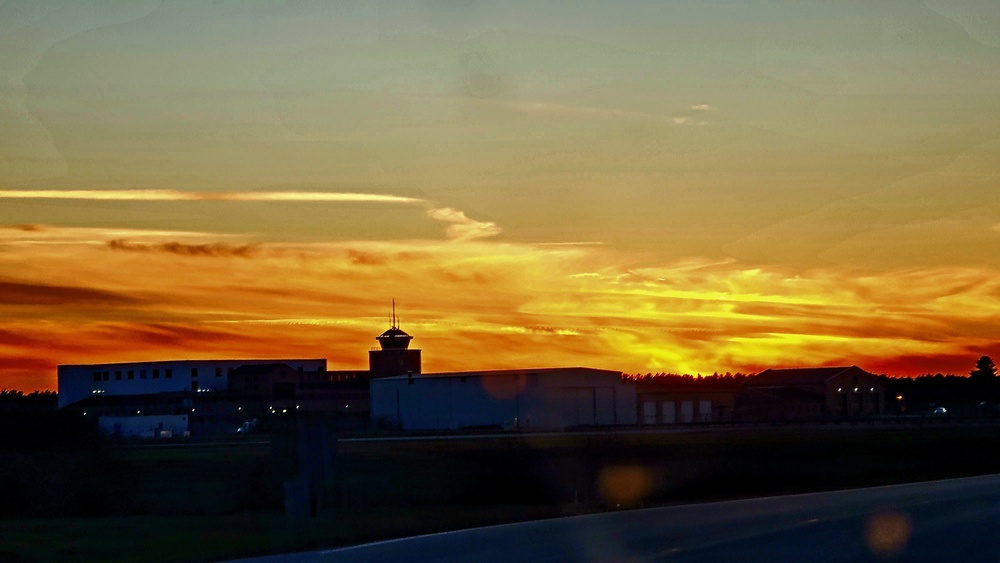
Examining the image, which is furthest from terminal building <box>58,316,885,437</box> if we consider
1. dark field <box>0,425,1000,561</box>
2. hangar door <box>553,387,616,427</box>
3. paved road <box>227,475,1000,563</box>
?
paved road <box>227,475,1000,563</box>

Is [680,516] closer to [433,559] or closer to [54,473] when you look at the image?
[433,559]

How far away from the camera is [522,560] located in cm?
1638

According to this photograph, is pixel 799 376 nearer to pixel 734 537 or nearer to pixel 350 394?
pixel 350 394

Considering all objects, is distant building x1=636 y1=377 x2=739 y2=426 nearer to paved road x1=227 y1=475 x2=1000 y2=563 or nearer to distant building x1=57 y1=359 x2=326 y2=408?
distant building x1=57 y1=359 x2=326 y2=408

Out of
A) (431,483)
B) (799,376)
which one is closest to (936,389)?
(799,376)

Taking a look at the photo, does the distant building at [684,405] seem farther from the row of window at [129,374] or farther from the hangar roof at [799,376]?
the row of window at [129,374]

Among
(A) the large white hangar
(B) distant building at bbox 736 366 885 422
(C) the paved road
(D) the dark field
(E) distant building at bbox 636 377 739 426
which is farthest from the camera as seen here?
(B) distant building at bbox 736 366 885 422

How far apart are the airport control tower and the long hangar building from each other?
0.34 ft

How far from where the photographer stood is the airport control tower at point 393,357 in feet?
421

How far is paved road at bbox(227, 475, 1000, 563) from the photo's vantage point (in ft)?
56.3

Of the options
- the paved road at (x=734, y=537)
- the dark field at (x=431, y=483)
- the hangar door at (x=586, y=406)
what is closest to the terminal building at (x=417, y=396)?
the hangar door at (x=586, y=406)

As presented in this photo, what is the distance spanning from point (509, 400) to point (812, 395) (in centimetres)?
3744

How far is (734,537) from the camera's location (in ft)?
63.2

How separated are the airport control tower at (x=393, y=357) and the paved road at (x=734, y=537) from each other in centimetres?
10387
